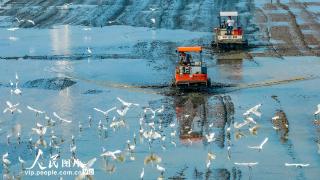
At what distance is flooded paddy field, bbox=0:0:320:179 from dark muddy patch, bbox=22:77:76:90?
4 centimetres

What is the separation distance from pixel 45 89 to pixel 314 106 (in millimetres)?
11497

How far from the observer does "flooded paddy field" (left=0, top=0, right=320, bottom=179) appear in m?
21.9

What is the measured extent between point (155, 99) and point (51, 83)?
608cm

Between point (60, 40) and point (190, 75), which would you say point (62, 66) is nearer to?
point (60, 40)

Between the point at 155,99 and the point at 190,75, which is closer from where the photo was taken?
the point at 155,99

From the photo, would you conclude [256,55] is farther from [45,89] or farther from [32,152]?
[32,152]

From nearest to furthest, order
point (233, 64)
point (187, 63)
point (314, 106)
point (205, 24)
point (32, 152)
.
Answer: point (32, 152) → point (314, 106) → point (187, 63) → point (233, 64) → point (205, 24)

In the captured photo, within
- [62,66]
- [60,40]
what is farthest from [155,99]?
[60,40]

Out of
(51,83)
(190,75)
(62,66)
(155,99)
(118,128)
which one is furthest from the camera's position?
(62,66)

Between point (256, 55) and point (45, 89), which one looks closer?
point (45, 89)

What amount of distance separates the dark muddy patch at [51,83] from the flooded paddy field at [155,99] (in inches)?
1.8

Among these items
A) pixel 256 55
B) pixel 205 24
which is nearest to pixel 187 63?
pixel 256 55

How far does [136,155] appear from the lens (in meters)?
22.4

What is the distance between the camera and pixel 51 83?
33.6 m
